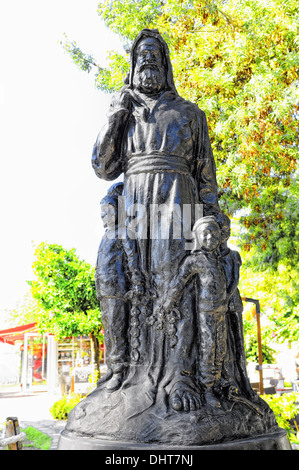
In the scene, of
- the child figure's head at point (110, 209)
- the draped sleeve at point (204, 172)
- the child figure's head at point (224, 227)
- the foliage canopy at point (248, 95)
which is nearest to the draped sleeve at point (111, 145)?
the child figure's head at point (110, 209)

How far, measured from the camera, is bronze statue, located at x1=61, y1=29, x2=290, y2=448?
9.01ft

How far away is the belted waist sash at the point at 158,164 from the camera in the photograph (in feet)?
11.0

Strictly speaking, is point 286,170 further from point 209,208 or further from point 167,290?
point 167,290

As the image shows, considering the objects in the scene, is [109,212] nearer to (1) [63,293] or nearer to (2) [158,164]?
(2) [158,164]

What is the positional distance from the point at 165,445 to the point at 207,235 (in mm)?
1316

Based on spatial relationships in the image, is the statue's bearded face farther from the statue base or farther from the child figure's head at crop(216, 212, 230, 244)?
the statue base

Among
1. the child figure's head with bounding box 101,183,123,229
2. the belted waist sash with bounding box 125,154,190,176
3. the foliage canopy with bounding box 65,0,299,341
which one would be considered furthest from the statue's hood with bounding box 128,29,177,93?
the foliage canopy with bounding box 65,0,299,341

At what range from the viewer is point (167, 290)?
3.12m

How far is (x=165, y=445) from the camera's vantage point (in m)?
2.53

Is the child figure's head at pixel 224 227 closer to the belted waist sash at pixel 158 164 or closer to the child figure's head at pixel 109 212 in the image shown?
the belted waist sash at pixel 158 164

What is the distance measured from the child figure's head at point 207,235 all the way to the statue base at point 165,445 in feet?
3.95

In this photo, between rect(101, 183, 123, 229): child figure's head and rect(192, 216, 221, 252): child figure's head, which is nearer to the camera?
rect(192, 216, 221, 252): child figure's head

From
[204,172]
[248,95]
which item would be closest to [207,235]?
[204,172]

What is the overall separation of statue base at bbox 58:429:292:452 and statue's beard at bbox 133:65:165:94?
253cm
